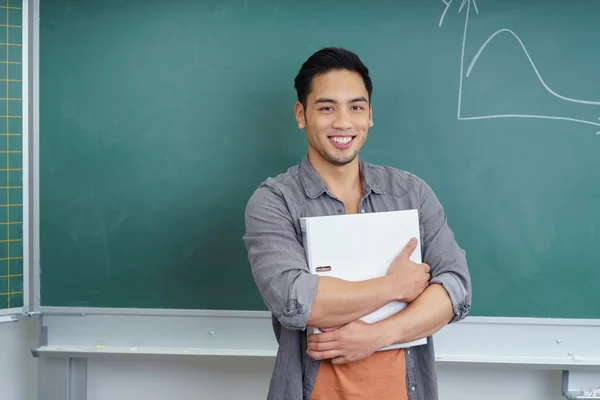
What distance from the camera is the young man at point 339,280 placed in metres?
1.23

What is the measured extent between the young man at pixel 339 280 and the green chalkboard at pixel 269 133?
457mm

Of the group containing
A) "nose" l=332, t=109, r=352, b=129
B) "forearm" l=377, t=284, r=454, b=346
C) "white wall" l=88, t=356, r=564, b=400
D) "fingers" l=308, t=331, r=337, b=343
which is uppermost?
"nose" l=332, t=109, r=352, b=129

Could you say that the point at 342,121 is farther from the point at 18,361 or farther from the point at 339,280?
the point at 18,361

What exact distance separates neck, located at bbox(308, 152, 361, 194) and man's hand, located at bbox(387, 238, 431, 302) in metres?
→ 0.28

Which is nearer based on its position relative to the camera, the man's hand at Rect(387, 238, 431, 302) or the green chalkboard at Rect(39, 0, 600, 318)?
the man's hand at Rect(387, 238, 431, 302)

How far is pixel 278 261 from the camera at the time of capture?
4.06ft

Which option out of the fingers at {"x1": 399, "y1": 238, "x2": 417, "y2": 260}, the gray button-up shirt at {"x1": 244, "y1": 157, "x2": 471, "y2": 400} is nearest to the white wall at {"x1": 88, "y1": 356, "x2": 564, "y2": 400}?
the gray button-up shirt at {"x1": 244, "y1": 157, "x2": 471, "y2": 400}

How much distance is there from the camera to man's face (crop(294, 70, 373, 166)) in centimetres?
139

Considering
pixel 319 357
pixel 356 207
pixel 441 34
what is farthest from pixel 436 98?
pixel 319 357

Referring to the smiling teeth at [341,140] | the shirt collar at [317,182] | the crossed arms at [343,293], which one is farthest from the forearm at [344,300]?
the smiling teeth at [341,140]

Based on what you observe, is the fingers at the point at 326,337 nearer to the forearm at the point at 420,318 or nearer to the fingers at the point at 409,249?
the forearm at the point at 420,318

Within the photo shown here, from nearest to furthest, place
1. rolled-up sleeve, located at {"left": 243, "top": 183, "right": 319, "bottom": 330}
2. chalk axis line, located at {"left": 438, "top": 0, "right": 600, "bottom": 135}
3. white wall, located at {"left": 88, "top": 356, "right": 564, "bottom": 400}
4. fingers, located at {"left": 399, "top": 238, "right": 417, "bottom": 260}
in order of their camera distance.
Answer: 1. rolled-up sleeve, located at {"left": 243, "top": 183, "right": 319, "bottom": 330}
2. fingers, located at {"left": 399, "top": 238, "right": 417, "bottom": 260}
3. chalk axis line, located at {"left": 438, "top": 0, "right": 600, "bottom": 135}
4. white wall, located at {"left": 88, "top": 356, "right": 564, "bottom": 400}

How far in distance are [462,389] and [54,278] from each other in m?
1.68

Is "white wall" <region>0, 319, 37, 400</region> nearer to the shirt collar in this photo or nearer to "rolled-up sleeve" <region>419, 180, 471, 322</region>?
the shirt collar
